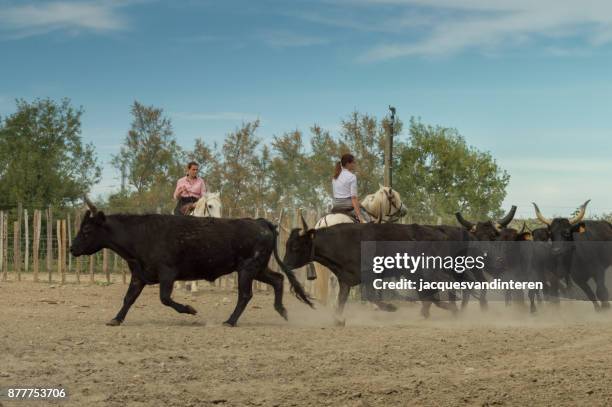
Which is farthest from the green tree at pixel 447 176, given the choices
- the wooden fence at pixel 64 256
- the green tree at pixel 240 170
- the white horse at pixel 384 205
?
the white horse at pixel 384 205

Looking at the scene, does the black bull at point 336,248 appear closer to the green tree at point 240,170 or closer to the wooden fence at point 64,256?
the wooden fence at point 64,256

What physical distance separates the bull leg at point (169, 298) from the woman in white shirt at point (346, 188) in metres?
3.32

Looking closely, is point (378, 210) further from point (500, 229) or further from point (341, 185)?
point (500, 229)

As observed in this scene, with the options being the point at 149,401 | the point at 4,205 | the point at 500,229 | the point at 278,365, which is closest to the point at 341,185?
the point at 500,229

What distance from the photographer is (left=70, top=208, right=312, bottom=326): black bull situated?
1280 centimetres

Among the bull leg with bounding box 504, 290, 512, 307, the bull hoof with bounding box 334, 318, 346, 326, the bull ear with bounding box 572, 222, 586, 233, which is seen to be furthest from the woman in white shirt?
the bull ear with bounding box 572, 222, 586, 233

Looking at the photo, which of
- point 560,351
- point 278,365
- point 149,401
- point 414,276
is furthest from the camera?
point 414,276

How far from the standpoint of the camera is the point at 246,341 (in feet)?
36.1

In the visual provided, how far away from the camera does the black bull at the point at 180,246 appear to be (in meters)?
12.8

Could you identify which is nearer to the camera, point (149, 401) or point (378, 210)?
point (149, 401)

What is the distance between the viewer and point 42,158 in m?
37.0

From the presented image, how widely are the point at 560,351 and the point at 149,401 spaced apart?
5049 millimetres

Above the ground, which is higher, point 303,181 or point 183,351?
point 303,181

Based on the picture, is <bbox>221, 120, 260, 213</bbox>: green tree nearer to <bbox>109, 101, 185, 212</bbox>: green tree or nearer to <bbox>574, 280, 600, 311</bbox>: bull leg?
<bbox>109, 101, 185, 212</bbox>: green tree
